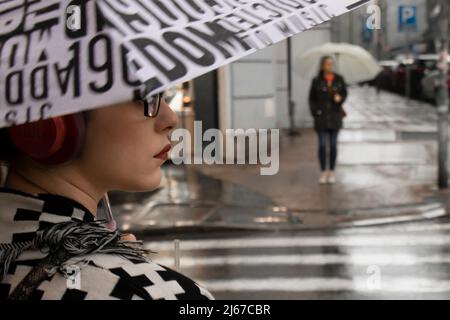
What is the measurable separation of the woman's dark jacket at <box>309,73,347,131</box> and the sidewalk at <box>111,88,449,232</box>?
1038 millimetres

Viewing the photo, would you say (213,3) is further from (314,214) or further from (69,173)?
(314,214)

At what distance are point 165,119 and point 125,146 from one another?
11cm

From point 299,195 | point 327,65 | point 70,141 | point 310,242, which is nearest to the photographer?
point 70,141

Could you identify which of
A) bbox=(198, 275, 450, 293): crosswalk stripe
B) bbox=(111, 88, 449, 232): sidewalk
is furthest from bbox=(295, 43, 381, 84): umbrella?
bbox=(198, 275, 450, 293): crosswalk stripe

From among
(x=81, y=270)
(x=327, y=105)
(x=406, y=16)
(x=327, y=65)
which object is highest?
(x=406, y=16)

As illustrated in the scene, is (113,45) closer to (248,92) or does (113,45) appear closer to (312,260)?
(312,260)

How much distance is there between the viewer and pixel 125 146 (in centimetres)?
138

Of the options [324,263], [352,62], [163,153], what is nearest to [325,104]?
[352,62]

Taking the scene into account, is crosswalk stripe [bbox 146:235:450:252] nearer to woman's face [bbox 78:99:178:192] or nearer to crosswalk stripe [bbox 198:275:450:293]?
crosswalk stripe [bbox 198:275:450:293]

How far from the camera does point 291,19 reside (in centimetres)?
124

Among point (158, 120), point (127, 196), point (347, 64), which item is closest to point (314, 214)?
point (127, 196)

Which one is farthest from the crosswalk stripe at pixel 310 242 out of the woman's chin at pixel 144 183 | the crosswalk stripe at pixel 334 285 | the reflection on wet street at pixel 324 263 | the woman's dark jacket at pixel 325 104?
the woman's chin at pixel 144 183

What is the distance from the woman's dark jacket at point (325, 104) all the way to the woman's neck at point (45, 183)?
9707 millimetres
